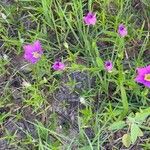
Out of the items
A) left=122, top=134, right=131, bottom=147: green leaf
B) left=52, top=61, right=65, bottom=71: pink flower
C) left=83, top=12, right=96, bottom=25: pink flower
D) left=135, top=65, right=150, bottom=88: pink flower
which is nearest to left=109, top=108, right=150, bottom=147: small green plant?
left=122, top=134, right=131, bottom=147: green leaf

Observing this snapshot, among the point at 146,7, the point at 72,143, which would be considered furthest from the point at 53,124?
the point at 146,7

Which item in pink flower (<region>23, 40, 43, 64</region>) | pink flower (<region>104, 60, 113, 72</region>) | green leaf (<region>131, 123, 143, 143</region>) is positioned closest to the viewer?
green leaf (<region>131, 123, 143, 143</region>)

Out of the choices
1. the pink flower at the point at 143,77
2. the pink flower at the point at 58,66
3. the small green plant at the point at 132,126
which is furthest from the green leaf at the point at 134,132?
the pink flower at the point at 58,66

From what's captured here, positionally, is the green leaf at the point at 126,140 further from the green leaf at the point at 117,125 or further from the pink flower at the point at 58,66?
the pink flower at the point at 58,66

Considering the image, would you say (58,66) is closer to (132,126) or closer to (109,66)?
(109,66)

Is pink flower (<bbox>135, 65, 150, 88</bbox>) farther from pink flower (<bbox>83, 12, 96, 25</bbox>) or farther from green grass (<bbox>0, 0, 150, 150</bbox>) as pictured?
pink flower (<bbox>83, 12, 96, 25</bbox>)

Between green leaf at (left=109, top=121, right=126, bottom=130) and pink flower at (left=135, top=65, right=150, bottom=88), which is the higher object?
pink flower at (left=135, top=65, right=150, bottom=88)
